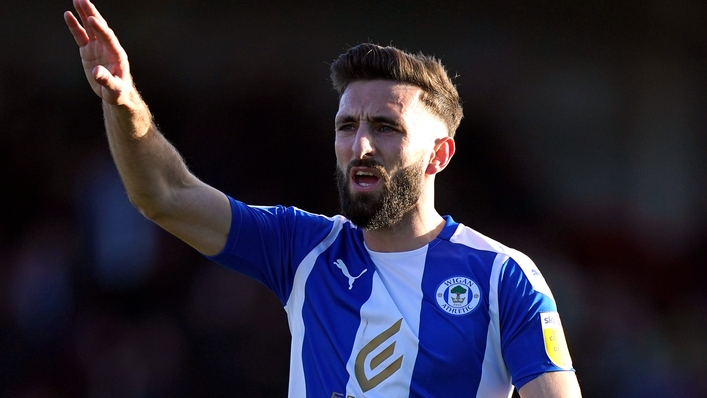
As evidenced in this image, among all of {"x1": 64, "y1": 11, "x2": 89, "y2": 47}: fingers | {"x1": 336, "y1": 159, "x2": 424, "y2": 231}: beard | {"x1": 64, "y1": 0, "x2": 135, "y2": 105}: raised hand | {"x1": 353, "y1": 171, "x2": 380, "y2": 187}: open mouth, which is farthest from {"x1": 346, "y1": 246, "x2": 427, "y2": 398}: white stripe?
{"x1": 64, "y1": 11, "x2": 89, "y2": 47}: fingers

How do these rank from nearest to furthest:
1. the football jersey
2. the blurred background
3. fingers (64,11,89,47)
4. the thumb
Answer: the thumb < fingers (64,11,89,47) < the football jersey < the blurred background

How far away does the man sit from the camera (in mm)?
2248

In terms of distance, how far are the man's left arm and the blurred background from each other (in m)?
3.29

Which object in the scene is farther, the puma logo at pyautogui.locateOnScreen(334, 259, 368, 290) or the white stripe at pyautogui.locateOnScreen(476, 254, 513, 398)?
the puma logo at pyautogui.locateOnScreen(334, 259, 368, 290)

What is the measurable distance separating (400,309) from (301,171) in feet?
11.2

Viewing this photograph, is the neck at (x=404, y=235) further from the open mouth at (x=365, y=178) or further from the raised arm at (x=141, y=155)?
the raised arm at (x=141, y=155)

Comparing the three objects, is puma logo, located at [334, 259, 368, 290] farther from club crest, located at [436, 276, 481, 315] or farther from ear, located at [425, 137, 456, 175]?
ear, located at [425, 137, 456, 175]

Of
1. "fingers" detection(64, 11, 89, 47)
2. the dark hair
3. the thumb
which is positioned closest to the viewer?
the thumb

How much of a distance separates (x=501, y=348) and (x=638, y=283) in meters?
3.48

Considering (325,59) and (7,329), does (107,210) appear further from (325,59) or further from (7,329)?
(325,59)

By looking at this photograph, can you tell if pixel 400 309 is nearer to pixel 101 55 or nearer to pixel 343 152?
pixel 343 152

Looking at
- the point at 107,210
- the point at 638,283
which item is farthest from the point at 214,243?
the point at 638,283

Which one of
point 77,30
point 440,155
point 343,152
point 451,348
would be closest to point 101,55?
point 77,30

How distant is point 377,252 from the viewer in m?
2.59
